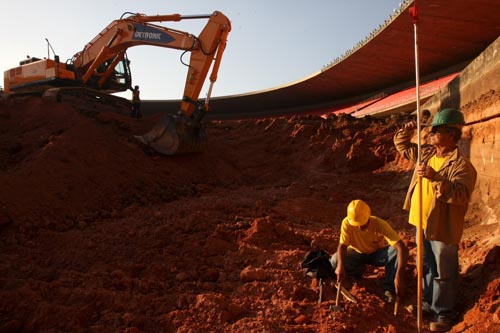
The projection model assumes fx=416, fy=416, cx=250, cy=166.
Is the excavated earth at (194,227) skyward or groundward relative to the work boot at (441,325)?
skyward

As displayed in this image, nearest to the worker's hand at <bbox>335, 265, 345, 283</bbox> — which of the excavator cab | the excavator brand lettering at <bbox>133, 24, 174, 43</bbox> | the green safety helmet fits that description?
the green safety helmet

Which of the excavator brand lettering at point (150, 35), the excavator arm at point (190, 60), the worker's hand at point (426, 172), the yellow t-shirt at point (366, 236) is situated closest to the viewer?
the worker's hand at point (426, 172)

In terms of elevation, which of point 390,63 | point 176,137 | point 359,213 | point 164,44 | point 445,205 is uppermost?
point 390,63

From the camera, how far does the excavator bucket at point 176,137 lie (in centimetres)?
984

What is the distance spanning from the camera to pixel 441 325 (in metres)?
3.14

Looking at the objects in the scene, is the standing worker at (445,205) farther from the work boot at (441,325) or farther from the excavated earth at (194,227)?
the excavated earth at (194,227)

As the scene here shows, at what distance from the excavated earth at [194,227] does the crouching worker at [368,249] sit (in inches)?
7.6

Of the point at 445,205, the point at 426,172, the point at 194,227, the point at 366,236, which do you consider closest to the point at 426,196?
the point at 445,205

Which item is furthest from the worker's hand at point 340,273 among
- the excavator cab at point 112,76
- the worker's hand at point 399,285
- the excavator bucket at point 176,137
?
the excavator cab at point 112,76

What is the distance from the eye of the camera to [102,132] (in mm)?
9906

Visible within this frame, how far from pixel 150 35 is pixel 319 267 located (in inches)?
336

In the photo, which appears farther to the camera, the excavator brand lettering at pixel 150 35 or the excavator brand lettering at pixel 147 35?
the excavator brand lettering at pixel 147 35

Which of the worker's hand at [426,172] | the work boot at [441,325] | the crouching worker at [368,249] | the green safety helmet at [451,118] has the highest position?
the green safety helmet at [451,118]

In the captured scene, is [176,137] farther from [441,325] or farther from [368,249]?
[441,325]
